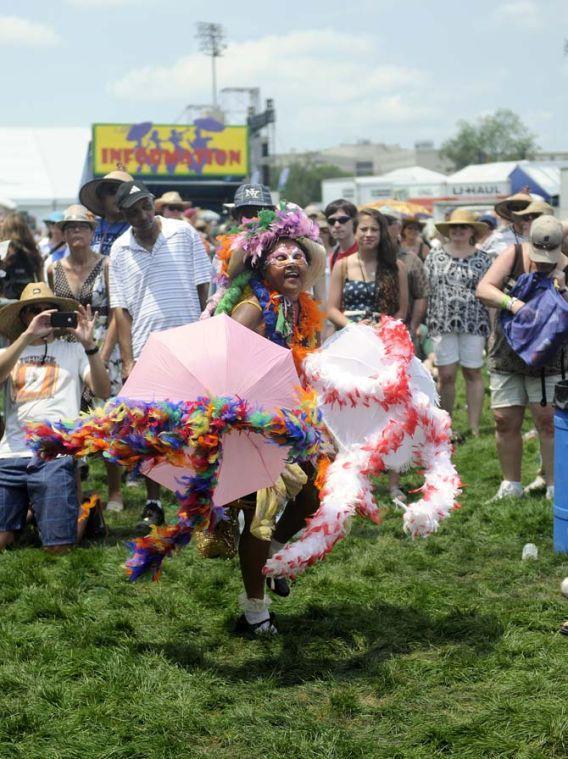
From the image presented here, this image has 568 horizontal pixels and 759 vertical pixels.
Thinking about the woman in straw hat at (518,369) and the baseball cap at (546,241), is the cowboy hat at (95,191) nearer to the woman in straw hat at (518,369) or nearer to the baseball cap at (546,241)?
the woman in straw hat at (518,369)

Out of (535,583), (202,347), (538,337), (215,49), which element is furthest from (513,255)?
(215,49)

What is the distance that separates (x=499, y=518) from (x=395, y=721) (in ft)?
9.69

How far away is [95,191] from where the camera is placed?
25.8 ft

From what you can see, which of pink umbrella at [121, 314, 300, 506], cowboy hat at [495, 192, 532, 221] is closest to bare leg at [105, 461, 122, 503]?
pink umbrella at [121, 314, 300, 506]

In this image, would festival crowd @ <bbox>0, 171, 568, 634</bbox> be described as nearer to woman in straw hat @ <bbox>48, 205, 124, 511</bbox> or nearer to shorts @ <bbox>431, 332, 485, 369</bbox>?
woman in straw hat @ <bbox>48, 205, 124, 511</bbox>

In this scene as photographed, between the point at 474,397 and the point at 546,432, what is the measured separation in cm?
279

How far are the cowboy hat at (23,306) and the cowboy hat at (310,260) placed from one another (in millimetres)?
1521

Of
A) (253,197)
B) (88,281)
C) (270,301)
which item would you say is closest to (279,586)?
(270,301)

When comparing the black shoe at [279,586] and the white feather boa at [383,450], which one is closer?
the white feather boa at [383,450]

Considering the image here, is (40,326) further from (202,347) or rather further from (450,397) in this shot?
(450,397)

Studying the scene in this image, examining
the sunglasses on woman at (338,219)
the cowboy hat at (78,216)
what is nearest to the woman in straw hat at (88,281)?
the cowboy hat at (78,216)

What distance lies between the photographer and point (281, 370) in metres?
4.36

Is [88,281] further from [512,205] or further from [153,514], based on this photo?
[512,205]

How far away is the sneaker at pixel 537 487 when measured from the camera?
288 inches
